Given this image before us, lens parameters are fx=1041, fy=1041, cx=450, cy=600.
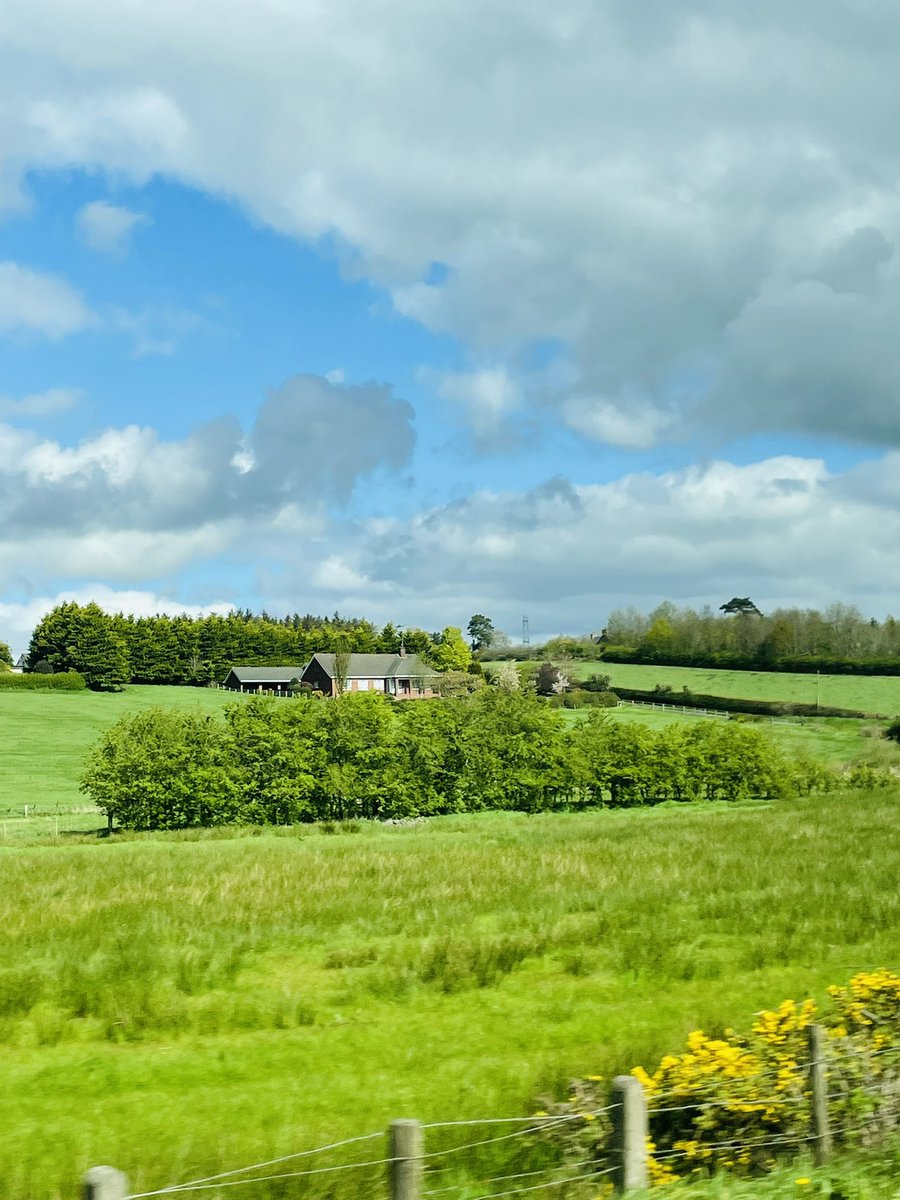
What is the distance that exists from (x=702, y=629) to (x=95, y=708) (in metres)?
75.0

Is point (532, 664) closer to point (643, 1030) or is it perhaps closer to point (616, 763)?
point (616, 763)

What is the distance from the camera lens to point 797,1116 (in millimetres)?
7469

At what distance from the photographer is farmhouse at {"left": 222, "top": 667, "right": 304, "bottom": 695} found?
13975cm

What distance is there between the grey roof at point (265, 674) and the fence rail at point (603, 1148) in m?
134

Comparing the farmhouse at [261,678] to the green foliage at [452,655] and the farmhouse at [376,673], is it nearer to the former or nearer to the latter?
the farmhouse at [376,673]

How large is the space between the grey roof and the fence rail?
134 m

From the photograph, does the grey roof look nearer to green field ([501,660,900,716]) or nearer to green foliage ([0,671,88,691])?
green foliage ([0,671,88,691])

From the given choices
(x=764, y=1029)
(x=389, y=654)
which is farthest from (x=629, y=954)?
(x=389, y=654)

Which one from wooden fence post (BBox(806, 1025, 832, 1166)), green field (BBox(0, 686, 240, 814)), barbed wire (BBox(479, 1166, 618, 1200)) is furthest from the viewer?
green field (BBox(0, 686, 240, 814))

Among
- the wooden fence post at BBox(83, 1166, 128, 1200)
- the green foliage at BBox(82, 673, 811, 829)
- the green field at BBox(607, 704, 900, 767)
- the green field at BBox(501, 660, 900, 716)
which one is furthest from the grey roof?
the wooden fence post at BBox(83, 1166, 128, 1200)

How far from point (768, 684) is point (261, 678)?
68.1 metres

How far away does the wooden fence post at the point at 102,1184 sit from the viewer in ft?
14.1

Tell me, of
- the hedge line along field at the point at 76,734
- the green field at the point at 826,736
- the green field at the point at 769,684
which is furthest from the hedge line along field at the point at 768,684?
A: the green field at the point at 826,736

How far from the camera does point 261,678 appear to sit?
140000 mm
